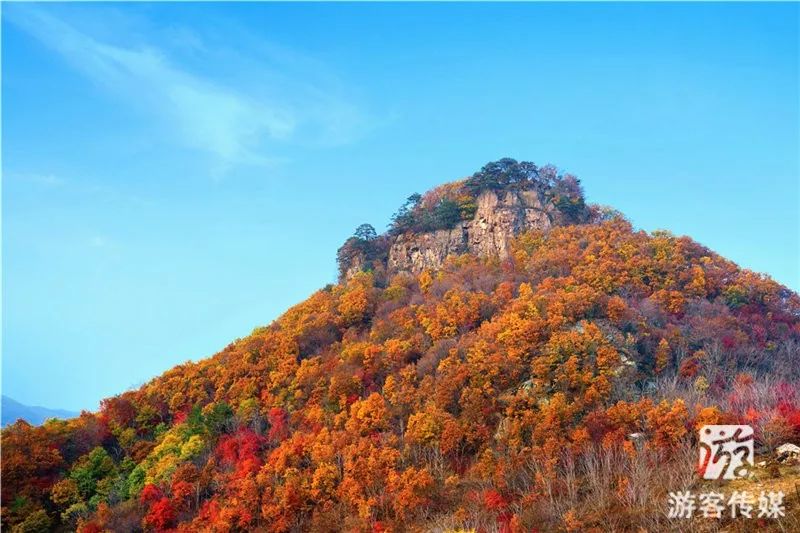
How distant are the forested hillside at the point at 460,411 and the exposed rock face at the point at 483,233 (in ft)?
24.1

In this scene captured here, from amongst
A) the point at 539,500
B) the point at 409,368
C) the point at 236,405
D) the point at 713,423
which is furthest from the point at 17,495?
the point at 713,423

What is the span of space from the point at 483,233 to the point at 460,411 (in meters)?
30.6

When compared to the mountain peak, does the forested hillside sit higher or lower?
lower

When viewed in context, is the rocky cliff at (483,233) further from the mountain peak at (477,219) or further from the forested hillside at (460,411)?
the forested hillside at (460,411)

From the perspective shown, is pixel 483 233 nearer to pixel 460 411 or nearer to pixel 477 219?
pixel 477 219

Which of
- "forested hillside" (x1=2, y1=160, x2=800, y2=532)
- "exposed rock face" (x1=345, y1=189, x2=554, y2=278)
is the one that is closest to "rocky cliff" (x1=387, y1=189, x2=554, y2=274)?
"exposed rock face" (x1=345, y1=189, x2=554, y2=278)

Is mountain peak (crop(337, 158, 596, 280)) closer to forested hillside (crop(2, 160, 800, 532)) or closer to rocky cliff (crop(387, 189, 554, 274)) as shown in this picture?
rocky cliff (crop(387, 189, 554, 274))

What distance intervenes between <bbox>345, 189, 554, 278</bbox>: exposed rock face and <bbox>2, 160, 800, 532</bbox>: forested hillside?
7.34m

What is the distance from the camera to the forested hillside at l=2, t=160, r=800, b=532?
29.7m

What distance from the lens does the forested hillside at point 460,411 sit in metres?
29.7

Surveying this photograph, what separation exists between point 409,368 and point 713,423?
63.6 ft

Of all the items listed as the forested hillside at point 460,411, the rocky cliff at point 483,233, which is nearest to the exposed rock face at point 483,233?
the rocky cliff at point 483,233

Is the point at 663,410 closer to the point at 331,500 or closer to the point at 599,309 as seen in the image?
the point at 599,309

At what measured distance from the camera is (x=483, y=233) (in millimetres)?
65188
